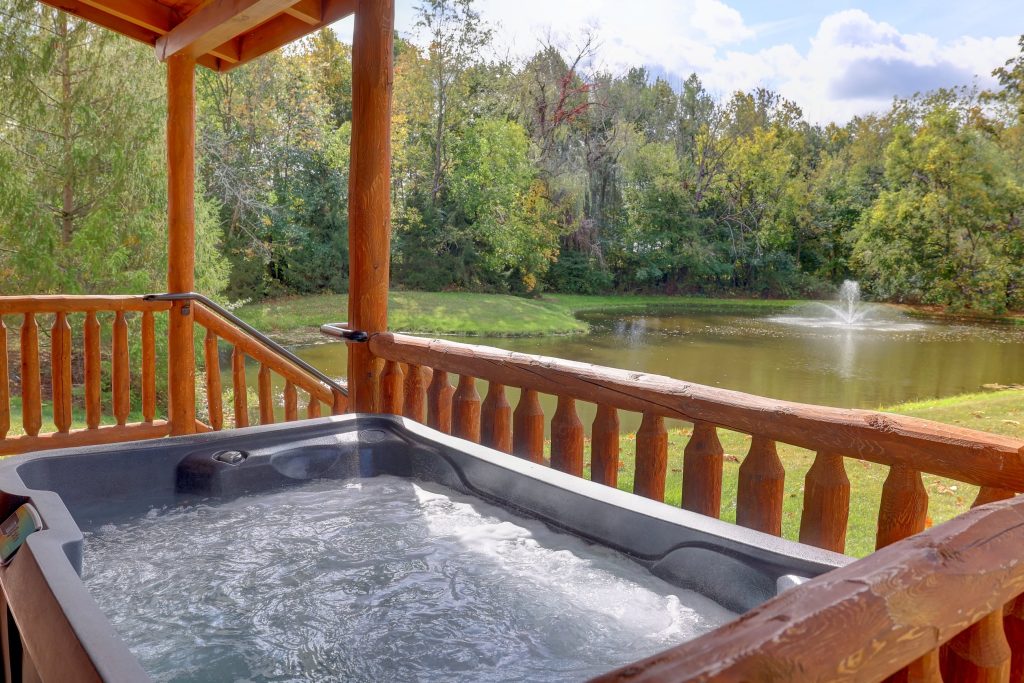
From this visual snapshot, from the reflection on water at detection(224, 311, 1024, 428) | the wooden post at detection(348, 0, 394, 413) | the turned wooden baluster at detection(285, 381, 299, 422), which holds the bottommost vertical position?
the reflection on water at detection(224, 311, 1024, 428)

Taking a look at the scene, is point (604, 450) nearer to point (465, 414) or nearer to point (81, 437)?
point (465, 414)

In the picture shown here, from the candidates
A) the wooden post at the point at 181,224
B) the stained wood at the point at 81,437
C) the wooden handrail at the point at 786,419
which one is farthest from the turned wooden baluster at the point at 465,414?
the stained wood at the point at 81,437

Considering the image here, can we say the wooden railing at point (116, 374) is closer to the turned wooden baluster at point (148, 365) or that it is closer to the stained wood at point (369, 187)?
the turned wooden baluster at point (148, 365)

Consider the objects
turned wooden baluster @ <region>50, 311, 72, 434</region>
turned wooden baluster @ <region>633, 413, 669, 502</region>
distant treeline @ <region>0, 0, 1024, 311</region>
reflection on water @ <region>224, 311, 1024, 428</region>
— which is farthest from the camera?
reflection on water @ <region>224, 311, 1024, 428</region>

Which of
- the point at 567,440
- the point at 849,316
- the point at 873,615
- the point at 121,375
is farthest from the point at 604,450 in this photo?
the point at 849,316

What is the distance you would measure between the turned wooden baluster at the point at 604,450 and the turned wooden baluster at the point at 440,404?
0.61 meters

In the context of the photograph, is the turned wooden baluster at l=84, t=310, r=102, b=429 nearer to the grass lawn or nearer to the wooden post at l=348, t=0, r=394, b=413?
the wooden post at l=348, t=0, r=394, b=413

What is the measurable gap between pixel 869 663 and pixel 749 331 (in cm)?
1190

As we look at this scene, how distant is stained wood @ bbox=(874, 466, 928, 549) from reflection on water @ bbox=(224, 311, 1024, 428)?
5225 millimetres

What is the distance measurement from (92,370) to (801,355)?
820cm

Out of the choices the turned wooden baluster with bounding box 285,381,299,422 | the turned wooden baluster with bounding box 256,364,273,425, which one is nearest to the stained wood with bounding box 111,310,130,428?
the turned wooden baluster with bounding box 256,364,273,425

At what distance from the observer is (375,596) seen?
1.77m

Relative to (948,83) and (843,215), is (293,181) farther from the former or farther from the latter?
(948,83)

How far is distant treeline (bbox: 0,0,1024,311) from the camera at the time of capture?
689 cm
